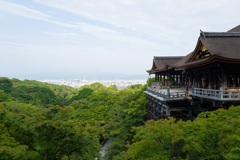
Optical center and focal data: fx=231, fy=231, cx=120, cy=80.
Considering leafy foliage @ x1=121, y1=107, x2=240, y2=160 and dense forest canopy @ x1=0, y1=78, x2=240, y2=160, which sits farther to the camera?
dense forest canopy @ x1=0, y1=78, x2=240, y2=160

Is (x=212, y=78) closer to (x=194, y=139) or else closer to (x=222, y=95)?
(x=222, y=95)

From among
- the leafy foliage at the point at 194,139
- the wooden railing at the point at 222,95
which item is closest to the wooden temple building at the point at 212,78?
the wooden railing at the point at 222,95

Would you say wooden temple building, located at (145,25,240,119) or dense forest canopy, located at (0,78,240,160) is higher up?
wooden temple building, located at (145,25,240,119)

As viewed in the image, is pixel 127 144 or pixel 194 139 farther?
pixel 127 144

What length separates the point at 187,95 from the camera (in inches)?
787

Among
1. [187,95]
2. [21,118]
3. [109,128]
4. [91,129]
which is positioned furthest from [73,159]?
[109,128]

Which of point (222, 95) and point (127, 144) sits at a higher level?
point (222, 95)

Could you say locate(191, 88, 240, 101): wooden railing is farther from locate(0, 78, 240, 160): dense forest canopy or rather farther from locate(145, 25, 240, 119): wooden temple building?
locate(0, 78, 240, 160): dense forest canopy

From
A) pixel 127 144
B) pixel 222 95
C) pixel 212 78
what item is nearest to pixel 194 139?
pixel 222 95

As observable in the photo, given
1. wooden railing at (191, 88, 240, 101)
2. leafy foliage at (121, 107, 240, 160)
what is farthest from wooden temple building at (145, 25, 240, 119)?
leafy foliage at (121, 107, 240, 160)

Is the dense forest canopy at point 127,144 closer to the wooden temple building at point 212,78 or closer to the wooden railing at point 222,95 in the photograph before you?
the wooden railing at point 222,95

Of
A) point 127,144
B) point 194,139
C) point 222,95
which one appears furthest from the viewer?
point 127,144

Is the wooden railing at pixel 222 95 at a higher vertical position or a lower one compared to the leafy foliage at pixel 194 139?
higher

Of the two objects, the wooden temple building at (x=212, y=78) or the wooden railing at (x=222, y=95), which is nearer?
the wooden railing at (x=222, y=95)
